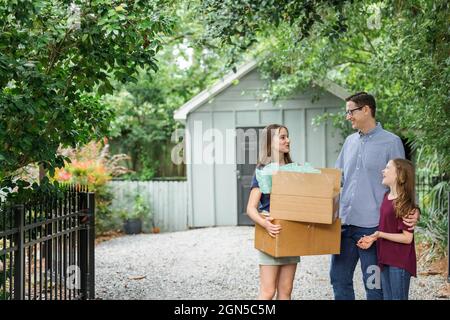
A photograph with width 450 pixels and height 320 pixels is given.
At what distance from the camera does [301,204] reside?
4340 millimetres

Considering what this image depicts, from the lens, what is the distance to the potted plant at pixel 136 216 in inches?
624

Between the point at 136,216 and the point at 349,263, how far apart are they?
1156cm

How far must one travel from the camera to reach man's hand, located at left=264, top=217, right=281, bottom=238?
434 cm

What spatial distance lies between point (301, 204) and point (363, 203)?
630 mm

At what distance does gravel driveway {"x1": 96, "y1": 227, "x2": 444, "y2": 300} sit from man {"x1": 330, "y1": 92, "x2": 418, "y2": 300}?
3.00 meters

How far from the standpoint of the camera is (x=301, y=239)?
442cm

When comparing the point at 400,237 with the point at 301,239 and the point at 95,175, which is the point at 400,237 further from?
the point at 95,175

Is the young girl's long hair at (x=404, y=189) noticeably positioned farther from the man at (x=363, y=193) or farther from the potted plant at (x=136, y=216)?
the potted plant at (x=136, y=216)

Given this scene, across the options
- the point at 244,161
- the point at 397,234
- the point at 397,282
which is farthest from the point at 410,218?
the point at 244,161

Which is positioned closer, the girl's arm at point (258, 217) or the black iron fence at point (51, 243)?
the girl's arm at point (258, 217)

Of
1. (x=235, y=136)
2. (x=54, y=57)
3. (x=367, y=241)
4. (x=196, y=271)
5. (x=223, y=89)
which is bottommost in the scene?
(x=196, y=271)

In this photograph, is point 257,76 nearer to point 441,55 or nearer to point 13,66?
point 441,55

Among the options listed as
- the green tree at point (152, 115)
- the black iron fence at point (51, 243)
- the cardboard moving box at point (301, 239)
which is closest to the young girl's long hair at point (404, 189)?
the cardboard moving box at point (301, 239)

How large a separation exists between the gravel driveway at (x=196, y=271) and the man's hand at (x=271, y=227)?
3.68 metres
